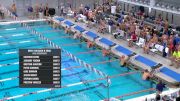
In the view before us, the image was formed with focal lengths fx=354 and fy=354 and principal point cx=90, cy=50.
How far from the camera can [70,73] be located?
17.0 meters

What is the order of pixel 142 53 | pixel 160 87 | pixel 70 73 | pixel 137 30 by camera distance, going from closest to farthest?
pixel 160 87, pixel 70 73, pixel 142 53, pixel 137 30

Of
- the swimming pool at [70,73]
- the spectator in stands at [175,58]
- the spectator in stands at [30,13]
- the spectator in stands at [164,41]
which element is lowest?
the swimming pool at [70,73]

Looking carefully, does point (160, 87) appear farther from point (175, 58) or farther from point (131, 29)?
point (131, 29)

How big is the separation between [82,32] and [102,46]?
2.73 metres

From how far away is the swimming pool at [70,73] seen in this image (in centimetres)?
1473

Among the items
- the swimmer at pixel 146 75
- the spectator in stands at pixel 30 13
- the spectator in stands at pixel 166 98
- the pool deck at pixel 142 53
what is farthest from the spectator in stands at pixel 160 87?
the spectator in stands at pixel 30 13

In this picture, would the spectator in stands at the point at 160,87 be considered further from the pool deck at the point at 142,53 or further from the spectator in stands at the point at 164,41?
the spectator in stands at the point at 164,41

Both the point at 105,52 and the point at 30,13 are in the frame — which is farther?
the point at 30,13

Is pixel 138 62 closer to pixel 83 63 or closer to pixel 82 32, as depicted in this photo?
pixel 83 63

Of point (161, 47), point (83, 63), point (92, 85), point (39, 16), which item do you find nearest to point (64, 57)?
point (83, 63)

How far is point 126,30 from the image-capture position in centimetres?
2202
